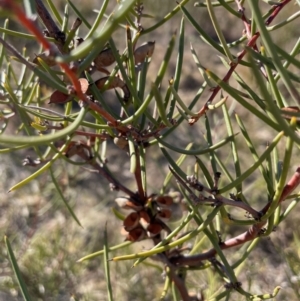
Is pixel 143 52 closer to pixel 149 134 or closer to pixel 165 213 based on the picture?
pixel 149 134

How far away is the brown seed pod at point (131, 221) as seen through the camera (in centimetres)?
52

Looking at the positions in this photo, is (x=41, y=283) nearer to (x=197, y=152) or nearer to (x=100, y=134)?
(x=100, y=134)

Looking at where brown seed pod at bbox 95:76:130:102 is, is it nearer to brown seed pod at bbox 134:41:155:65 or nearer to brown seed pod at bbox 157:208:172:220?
brown seed pod at bbox 134:41:155:65

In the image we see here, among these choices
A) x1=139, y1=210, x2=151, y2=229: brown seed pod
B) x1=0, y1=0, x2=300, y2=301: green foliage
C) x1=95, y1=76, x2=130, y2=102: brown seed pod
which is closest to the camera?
x1=0, y1=0, x2=300, y2=301: green foliage

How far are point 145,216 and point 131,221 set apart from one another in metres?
0.02

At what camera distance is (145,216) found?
0.51 meters

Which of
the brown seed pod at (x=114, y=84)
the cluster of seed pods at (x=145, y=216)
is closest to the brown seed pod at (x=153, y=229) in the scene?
the cluster of seed pods at (x=145, y=216)

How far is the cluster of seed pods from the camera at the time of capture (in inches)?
20.4

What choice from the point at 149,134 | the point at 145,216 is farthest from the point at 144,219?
the point at 149,134

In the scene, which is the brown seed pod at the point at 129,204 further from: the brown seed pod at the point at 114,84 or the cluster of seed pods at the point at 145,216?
the brown seed pod at the point at 114,84

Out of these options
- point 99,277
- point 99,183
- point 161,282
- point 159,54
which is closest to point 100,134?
point 161,282

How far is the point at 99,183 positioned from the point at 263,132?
84 centimetres

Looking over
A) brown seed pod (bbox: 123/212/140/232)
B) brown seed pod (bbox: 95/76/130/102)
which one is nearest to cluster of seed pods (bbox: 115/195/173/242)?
brown seed pod (bbox: 123/212/140/232)

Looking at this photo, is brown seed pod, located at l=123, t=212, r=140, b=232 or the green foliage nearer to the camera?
the green foliage
